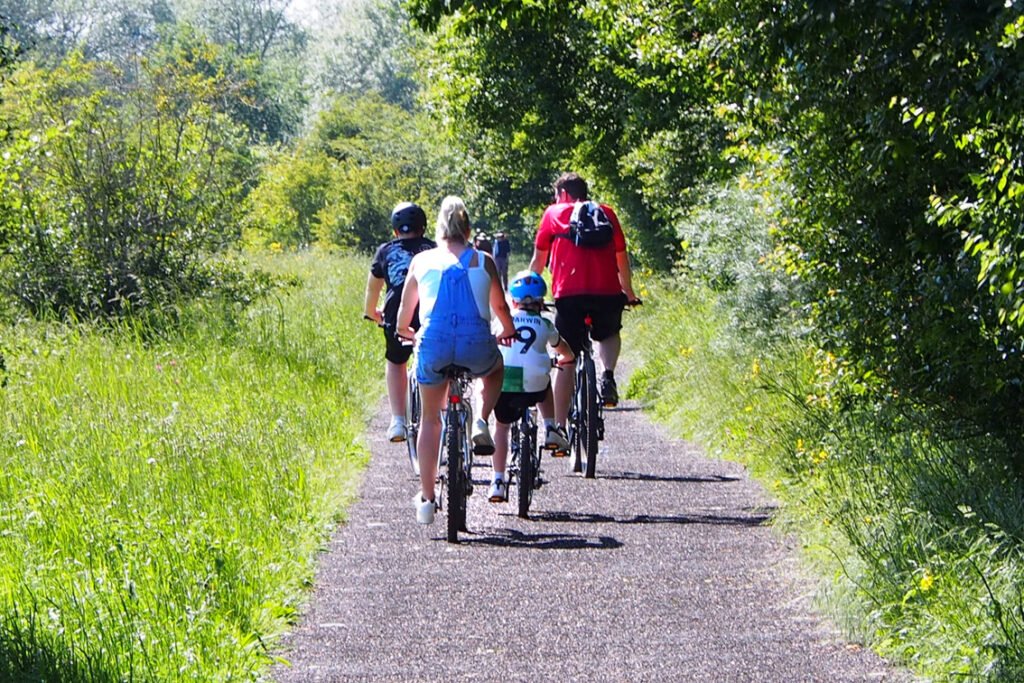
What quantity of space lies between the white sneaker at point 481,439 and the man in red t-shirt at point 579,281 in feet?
6.93

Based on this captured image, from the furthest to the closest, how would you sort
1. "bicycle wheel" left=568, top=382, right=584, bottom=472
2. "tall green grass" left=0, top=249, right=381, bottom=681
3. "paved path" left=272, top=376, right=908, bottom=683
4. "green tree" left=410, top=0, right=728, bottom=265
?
"green tree" left=410, top=0, right=728, bottom=265 < "bicycle wheel" left=568, top=382, right=584, bottom=472 < "paved path" left=272, top=376, right=908, bottom=683 < "tall green grass" left=0, top=249, right=381, bottom=681

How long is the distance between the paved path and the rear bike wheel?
0.13 metres

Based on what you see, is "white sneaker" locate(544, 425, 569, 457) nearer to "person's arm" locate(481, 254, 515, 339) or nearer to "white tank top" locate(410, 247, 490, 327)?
"person's arm" locate(481, 254, 515, 339)

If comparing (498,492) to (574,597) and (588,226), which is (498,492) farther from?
(588,226)

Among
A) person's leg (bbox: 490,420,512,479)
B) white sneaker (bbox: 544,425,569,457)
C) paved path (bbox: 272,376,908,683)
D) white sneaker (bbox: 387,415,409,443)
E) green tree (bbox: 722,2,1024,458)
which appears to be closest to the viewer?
green tree (bbox: 722,2,1024,458)

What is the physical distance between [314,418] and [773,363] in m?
3.69

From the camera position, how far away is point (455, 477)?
8.68m

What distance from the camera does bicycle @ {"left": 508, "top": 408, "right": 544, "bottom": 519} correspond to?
31.2 feet

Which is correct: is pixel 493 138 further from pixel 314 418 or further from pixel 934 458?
pixel 934 458

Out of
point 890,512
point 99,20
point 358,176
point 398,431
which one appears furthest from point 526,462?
point 99,20

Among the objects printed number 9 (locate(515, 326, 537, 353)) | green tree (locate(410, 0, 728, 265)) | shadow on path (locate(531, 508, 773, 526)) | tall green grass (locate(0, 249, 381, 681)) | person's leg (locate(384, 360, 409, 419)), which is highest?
green tree (locate(410, 0, 728, 265))

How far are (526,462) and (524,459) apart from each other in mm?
27

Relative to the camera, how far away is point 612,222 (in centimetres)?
1131

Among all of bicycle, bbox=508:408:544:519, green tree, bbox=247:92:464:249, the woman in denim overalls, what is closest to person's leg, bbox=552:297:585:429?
bicycle, bbox=508:408:544:519
